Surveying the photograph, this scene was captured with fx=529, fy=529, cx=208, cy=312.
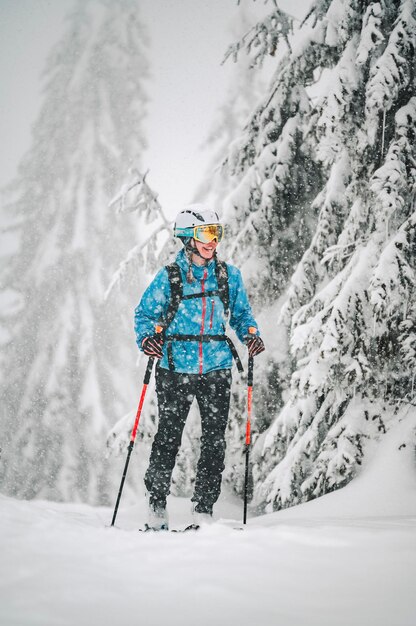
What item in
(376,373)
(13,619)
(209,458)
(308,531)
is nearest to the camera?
(13,619)

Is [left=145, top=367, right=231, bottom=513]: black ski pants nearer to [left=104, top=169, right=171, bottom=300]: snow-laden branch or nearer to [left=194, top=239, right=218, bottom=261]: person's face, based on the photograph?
[left=194, top=239, right=218, bottom=261]: person's face

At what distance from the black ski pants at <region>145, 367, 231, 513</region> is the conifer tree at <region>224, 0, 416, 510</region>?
1750mm

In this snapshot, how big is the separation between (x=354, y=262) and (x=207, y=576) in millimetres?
4600

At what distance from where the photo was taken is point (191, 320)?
445cm

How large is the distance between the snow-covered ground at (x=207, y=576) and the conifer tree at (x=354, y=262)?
9.65 feet

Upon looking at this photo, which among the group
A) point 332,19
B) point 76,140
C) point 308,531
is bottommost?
point 308,531

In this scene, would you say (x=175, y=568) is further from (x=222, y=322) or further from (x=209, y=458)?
(x=222, y=322)

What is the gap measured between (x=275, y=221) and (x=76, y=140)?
13.2m

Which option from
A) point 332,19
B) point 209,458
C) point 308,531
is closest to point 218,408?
point 209,458

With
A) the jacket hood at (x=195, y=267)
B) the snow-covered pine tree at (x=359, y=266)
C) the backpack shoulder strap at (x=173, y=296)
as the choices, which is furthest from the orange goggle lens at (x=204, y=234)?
the snow-covered pine tree at (x=359, y=266)

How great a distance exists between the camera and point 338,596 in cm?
190

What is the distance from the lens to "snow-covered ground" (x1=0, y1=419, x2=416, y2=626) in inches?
68.1

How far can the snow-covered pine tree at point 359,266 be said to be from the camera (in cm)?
557

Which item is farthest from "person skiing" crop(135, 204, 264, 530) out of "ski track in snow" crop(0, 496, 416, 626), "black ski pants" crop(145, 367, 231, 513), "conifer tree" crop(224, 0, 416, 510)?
"conifer tree" crop(224, 0, 416, 510)
